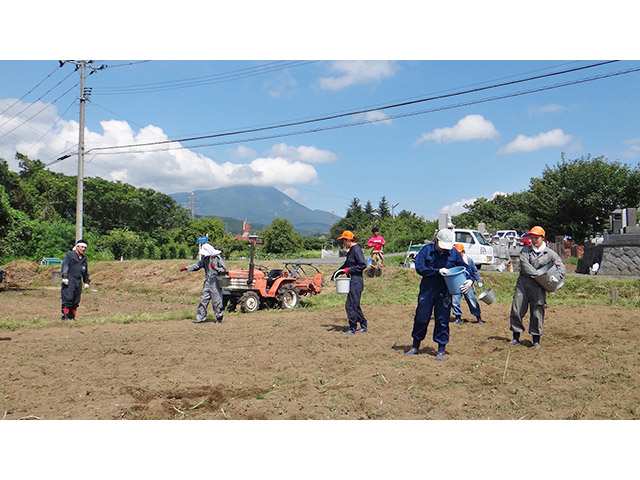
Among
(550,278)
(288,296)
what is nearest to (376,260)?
(288,296)

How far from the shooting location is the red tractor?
40.5ft

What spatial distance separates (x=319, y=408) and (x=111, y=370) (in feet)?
9.76

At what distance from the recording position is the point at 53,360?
6.62m

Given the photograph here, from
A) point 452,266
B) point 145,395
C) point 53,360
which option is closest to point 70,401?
point 145,395

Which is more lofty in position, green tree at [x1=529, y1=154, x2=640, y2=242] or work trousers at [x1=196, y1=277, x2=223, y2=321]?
green tree at [x1=529, y1=154, x2=640, y2=242]

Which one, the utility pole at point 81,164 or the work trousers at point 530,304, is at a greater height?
the utility pole at point 81,164

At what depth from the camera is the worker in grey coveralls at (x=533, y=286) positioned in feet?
24.2

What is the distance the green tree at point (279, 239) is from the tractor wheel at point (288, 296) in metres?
37.7

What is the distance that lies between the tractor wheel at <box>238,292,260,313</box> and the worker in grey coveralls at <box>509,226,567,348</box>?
21.9 feet

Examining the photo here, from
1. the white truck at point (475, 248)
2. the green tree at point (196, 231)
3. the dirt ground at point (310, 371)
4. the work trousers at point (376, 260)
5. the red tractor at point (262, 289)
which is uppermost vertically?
the green tree at point (196, 231)

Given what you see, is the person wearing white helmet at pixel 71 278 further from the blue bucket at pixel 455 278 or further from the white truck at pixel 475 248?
the white truck at pixel 475 248

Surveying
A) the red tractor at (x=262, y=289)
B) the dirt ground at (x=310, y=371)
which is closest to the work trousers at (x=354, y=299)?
the dirt ground at (x=310, y=371)

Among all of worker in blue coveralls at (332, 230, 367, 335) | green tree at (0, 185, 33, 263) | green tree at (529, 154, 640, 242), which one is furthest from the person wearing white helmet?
green tree at (529, 154, 640, 242)

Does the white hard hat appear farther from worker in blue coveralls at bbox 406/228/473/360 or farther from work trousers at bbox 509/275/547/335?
work trousers at bbox 509/275/547/335
